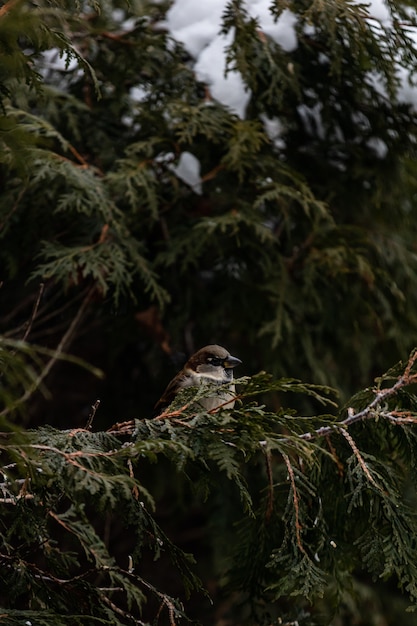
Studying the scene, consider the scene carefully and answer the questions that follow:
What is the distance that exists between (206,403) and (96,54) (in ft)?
5.85

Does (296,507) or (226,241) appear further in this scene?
(226,241)

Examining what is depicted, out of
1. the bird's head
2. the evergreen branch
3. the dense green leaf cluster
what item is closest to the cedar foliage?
the dense green leaf cluster

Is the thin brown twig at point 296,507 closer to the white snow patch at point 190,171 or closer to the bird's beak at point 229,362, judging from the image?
the bird's beak at point 229,362

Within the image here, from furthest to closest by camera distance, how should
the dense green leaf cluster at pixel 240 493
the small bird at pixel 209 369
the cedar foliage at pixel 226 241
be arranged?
the small bird at pixel 209 369 < the cedar foliage at pixel 226 241 < the dense green leaf cluster at pixel 240 493

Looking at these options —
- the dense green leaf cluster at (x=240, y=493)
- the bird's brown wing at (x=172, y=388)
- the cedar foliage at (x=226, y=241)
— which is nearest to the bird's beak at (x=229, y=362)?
the bird's brown wing at (x=172, y=388)

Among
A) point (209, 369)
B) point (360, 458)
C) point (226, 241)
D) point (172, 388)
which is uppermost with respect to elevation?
point (360, 458)

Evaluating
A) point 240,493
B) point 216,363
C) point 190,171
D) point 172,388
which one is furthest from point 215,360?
point 240,493

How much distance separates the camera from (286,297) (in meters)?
3.95

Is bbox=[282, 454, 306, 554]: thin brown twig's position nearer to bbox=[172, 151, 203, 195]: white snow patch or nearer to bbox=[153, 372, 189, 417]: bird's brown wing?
bbox=[153, 372, 189, 417]: bird's brown wing

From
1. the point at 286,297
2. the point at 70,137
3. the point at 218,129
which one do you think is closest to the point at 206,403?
the point at 286,297

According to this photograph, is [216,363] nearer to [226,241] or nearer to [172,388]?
[172,388]

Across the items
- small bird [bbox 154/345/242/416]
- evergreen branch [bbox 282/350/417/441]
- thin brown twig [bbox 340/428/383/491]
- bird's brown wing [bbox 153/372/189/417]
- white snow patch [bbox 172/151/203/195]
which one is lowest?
bird's brown wing [bbox 153/372/189/417]

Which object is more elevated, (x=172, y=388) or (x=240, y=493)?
(x=240, y=493)

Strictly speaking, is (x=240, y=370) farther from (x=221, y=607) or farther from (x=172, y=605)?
(x=172, y=605)
